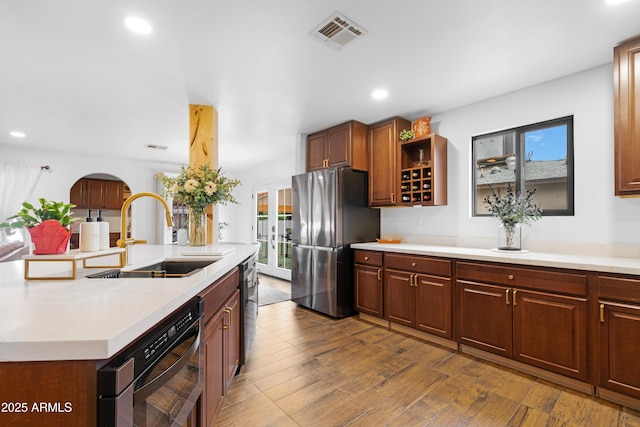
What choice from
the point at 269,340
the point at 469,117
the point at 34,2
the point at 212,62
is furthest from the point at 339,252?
the point at 34,2

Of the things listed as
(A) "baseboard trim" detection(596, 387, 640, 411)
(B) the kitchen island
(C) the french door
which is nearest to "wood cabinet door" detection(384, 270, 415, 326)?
(A) "baseboard trim" detection(596, 387, 640, 411)

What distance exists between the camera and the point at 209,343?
1428 millimetres

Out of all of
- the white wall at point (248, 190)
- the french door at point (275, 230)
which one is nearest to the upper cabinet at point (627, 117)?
the white wall at point (248, 190)

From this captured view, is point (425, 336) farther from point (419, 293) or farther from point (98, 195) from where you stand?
point (98, 195)

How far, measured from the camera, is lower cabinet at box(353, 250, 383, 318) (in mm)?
3291

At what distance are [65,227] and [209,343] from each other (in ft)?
2.75

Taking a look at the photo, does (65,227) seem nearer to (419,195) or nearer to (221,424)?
(221,424)

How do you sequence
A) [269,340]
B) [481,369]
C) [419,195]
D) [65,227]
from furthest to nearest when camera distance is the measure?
[419,195], [269,340], [481,369], [65,227]

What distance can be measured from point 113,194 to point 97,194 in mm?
293

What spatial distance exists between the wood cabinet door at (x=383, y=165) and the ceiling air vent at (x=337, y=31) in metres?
1.62

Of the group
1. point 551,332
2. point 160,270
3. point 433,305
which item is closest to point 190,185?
point 160,270

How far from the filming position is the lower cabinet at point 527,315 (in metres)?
2.03

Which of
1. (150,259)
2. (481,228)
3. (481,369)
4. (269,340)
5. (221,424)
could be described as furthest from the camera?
(481,228)

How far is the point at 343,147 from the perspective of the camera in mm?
3785
